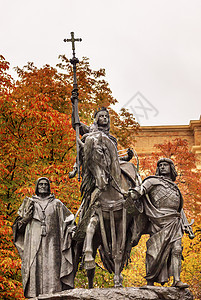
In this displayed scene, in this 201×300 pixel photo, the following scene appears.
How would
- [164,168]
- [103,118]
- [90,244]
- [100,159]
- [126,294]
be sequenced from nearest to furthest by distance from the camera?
[126,294] → [90,244] → [100,159] → [164,168] → [103,118]

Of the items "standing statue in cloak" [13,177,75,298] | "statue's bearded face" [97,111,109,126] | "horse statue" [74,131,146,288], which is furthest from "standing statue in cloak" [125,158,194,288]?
"standing statue in cloak" [13,177,75,298]

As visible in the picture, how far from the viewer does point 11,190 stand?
1912 cm

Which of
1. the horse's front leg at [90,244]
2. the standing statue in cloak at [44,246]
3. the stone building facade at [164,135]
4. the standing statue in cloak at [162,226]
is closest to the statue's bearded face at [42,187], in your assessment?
the standing statue in cloak at [44,246]

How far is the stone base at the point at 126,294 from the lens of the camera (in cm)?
1070

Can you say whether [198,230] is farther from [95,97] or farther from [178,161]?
[95,97]

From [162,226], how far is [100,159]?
1637mm

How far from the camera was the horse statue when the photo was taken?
11.7 metres

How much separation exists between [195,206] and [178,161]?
7.85 feet

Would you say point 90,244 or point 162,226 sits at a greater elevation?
point 162,226

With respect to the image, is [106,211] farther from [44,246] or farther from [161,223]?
[44,246]

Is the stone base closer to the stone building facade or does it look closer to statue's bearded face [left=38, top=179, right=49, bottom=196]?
statue's bearded face [left=38, top=179, right=49, bottom=196]

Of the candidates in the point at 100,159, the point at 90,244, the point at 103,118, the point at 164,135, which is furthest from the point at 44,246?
the point at 164,135

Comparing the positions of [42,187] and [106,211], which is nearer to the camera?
[106,211]

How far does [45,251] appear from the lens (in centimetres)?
1243
